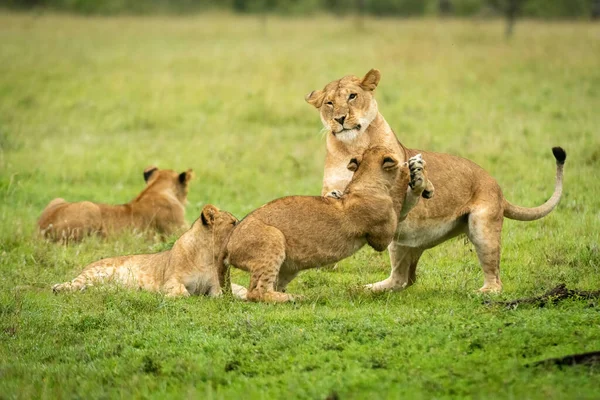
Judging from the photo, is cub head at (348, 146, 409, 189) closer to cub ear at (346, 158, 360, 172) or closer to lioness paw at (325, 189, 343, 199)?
cub ear at (346, 158, 360, 172)

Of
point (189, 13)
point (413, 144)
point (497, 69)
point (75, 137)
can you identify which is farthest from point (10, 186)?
point (189, 13)

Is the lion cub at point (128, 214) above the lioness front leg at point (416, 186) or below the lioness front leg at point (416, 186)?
below

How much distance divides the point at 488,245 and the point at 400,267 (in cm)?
72

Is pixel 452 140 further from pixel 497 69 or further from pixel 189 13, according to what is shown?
pixel 189 13

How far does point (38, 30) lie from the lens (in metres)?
29.1

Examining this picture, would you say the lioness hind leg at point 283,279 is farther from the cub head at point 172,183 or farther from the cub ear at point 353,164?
the cub head at point 172,183

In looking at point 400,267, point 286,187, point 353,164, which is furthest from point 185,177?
point 353,164

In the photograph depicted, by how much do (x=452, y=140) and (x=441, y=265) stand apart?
5.68 m

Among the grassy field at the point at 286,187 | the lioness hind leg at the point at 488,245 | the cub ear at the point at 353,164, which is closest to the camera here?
the grassy field at the point at 286,187

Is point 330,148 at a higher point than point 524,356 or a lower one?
higher

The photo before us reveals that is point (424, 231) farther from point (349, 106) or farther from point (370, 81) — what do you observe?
point (370, 81)

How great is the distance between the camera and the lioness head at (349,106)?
7.45 metres

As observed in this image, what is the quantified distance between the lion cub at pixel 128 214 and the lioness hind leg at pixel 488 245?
151 inches

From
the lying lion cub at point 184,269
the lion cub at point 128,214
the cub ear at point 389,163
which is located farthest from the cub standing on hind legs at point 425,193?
the lion cub at point 128,214
